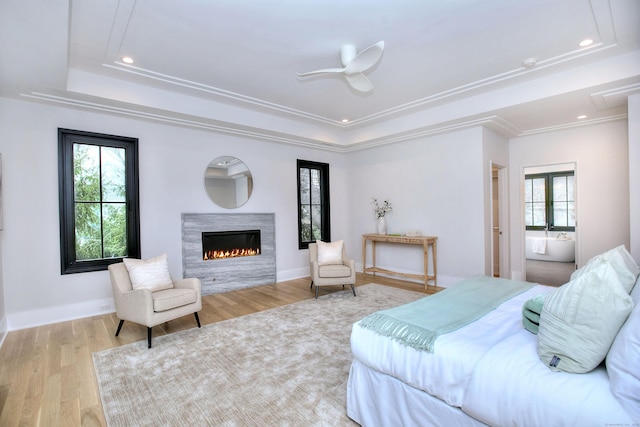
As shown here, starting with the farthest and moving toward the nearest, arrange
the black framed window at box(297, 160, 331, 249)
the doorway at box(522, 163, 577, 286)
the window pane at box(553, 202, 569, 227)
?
the window pane at box(553, 202, 569, 227), the doorway at box(522, 163, 577, 286), the black framed window at box(297, 160, 331, 249)

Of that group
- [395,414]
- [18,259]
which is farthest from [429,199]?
[18,259]

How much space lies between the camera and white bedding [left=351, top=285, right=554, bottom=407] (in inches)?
56.1

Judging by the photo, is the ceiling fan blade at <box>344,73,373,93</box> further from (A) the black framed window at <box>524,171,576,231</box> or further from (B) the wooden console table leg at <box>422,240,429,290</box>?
(A) the black framed window at <box>524,171,576,231</box>

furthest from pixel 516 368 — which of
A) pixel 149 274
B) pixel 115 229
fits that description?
pixel 115 229

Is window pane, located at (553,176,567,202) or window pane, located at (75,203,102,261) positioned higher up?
window pane, located at (553,176,567,202)

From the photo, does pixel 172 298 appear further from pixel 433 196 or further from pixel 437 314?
pixel 433 196

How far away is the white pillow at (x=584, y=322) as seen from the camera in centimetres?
122

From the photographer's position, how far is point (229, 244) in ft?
16.9

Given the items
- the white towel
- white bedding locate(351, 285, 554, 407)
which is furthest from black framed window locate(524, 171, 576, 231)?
white bedding locate(351, 285, 554, 407)

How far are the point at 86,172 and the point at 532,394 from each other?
481 cm

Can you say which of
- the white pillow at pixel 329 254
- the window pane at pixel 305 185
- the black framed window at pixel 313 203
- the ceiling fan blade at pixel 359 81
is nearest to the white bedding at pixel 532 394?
the ceiling fan blade at pixel 359 81

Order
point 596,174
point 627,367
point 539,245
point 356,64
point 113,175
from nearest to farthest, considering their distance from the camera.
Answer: point 627,367 → point 356,64 → point 113,175 → point 596,174 → point 539,245

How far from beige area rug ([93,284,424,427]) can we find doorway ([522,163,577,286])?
19.6 feet

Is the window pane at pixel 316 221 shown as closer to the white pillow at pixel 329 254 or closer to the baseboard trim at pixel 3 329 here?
the white pillow at pixel 329 254
